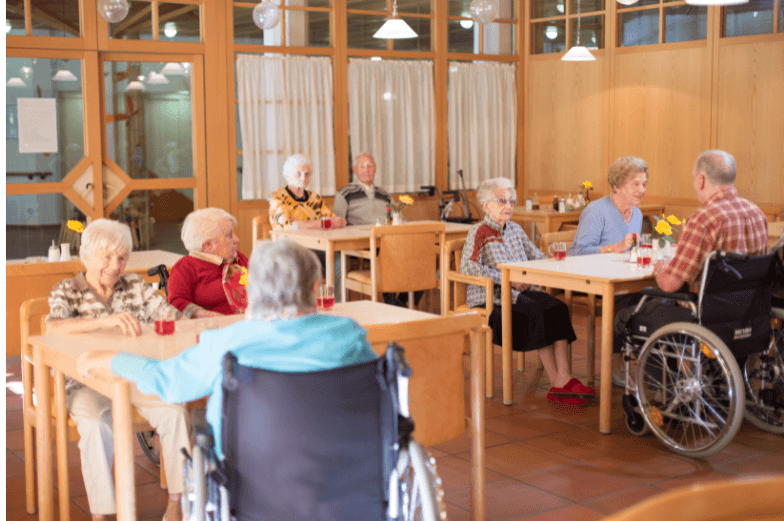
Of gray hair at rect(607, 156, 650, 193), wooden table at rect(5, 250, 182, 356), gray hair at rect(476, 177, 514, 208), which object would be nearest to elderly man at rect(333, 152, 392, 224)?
wooden table at rect(5, 250, 182, 356)

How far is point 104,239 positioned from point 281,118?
5285mm

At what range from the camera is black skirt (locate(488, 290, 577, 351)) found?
485 cm

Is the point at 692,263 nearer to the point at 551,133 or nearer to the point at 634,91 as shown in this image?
the point at 634,91

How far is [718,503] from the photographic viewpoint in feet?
3.10

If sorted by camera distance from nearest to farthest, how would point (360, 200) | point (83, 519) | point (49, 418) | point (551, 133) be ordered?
point (49, 418), point (83, 519), point (360, 200), point (551, 133)

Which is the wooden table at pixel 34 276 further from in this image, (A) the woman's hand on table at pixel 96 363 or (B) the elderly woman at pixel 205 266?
(A) the woman's hand on table at pixel 96 363

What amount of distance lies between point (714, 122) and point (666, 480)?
17.2 ft

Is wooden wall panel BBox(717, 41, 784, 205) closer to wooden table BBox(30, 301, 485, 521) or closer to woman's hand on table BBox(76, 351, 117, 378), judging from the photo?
wooden table BBox(30, 301, 485, 521)

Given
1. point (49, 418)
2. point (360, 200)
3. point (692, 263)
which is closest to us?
point (49, 418)

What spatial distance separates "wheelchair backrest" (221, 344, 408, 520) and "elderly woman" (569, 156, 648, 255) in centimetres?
342

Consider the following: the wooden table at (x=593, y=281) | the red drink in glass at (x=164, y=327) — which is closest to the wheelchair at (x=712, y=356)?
the wooden table at (x=593, y=281)

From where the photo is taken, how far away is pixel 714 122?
322 inches

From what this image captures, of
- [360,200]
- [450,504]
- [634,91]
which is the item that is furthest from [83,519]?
[634,91]

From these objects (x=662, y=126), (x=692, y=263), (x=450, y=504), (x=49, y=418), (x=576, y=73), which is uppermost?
(x=576, y=73)
